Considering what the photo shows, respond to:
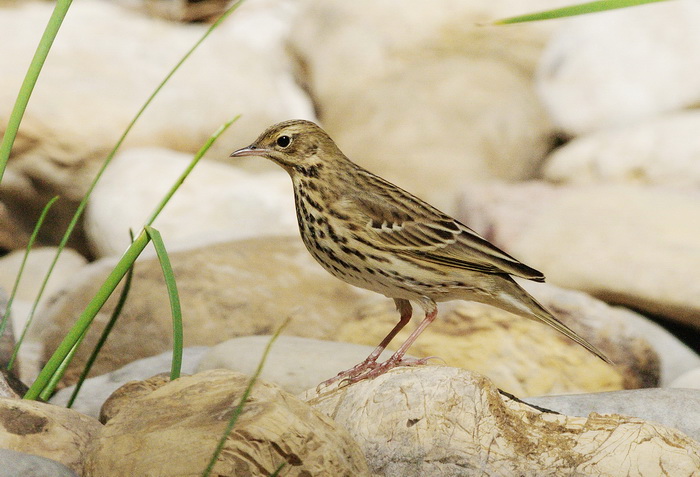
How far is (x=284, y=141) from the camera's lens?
4316mm

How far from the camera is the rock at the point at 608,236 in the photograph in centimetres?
667

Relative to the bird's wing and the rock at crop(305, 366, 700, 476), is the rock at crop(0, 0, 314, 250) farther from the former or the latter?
the rock at crop(305, 366, 700, 476)

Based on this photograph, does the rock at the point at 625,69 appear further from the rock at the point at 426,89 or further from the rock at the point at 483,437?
the rock at the point at 483,437

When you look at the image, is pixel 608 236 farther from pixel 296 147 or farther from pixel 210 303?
pixel 296 147

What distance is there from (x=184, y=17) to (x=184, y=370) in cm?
868

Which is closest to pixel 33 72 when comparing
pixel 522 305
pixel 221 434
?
pixel 221 434

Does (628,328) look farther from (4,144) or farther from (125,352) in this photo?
(4,144)

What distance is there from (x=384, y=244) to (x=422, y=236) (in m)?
0.23

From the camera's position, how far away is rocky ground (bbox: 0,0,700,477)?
3.29 m

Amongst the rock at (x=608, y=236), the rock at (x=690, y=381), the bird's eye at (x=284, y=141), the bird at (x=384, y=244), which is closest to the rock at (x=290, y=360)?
the bird at (x=384, y=244)

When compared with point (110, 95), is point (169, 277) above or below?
below

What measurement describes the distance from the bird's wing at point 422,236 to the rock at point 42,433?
133 cm

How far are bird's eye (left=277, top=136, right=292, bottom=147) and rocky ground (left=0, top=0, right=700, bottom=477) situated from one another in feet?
2.95

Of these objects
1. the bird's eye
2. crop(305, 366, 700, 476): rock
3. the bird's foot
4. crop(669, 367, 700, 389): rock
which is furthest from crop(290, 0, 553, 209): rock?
crop(305, 366, 700, 476): rock
